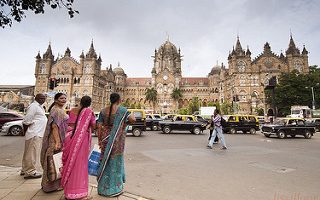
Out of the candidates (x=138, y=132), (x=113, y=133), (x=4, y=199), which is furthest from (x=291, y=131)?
(x=4, y=199)

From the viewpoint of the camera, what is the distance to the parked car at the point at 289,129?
53.9ft

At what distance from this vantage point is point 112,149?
3.88 m

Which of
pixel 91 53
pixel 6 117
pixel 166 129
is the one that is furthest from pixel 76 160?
pixel 91 53

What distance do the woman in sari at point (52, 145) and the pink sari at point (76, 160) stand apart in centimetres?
42

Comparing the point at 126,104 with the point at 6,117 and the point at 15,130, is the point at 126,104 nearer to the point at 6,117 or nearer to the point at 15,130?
the point at 6,117

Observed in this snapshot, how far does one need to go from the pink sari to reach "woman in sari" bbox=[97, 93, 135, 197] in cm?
30

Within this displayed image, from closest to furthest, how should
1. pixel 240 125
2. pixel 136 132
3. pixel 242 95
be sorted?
pixel 136 132
pixel 240 125
pixel 242 95

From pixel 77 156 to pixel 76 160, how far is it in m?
0.07

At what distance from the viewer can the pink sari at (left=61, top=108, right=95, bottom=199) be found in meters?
3.61

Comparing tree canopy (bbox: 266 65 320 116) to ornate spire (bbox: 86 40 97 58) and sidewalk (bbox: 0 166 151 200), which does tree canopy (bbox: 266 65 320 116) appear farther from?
ornate spire (bbox: 86 40 97 58)

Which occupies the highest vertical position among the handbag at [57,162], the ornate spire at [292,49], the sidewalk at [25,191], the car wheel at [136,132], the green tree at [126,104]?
the ornate spire at [292,49]

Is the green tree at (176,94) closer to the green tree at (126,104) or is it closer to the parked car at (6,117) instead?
the green tree at (126,104)

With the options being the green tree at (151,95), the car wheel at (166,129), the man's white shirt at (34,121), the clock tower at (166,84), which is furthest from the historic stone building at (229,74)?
the man's white shirt at (34,121)

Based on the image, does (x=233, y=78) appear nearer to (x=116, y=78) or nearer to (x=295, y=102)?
(x=295, y=102)
